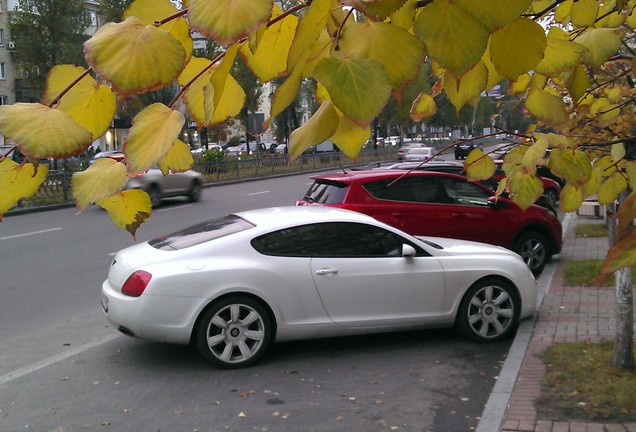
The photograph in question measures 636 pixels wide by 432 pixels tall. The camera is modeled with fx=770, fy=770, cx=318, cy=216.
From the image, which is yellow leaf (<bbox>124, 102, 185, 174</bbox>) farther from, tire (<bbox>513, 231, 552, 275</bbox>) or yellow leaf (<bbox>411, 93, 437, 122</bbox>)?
tire (<bbox>513, 231, 552, 275</bbox>)

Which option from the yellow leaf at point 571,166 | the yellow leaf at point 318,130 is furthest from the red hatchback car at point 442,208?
the yellow leaf at point 318,130

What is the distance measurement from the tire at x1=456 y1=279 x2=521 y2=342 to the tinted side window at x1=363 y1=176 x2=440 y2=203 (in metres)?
3.41

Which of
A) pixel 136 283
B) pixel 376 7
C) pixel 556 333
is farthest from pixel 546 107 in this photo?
pixel 556 333

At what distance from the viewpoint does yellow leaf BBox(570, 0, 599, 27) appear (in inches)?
115

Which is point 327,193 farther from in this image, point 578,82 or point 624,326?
point 578,82

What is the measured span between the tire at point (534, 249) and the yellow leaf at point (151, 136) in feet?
36.4

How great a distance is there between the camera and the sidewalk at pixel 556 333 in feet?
16.6

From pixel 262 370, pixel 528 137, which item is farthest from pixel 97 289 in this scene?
pixel 528 137

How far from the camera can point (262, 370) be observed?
274 inches

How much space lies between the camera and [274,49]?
1.68 metres

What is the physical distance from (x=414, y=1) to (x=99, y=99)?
668mm

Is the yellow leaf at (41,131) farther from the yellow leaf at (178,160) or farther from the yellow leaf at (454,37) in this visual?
the yellow leaf at (454,37)

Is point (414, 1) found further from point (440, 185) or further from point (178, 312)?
point (440, 185)

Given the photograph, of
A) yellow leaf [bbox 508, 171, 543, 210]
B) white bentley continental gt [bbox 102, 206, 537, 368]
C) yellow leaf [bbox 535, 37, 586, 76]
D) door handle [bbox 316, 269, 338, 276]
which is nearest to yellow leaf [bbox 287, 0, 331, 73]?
yellow leaf [bbox 535, 37, 586, 76]
